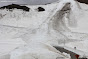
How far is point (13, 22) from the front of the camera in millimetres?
8383

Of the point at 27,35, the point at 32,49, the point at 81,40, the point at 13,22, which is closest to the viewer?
the point at 32,49

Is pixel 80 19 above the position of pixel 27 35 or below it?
above

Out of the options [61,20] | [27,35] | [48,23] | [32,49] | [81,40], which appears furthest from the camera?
[61,20]

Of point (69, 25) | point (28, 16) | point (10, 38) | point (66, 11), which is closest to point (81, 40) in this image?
point (69, 25)

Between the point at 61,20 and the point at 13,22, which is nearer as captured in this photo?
the point at 61,20

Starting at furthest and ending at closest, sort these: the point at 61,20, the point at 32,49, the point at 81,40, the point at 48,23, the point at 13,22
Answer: the point at 13,22 → the point at 61,20 → the point at 48,23 → the point at 81,40 → the point at 32,49

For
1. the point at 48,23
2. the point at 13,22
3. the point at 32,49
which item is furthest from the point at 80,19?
the point at 32,49

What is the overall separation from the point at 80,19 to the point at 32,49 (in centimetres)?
599

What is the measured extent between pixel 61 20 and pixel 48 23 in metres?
0.82

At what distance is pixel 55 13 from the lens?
781cm

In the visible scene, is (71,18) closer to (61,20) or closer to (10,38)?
(61,20)

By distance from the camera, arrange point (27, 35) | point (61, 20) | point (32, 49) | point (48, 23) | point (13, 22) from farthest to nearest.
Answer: point (13, 22) < point (61, 20) < point (48, 23) < point (27, 35) < point (32, 49)

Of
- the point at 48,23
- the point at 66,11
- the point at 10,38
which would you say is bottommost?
the point at 10,38

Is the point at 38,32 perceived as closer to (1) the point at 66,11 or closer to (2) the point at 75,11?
(1) the point at 66,11
